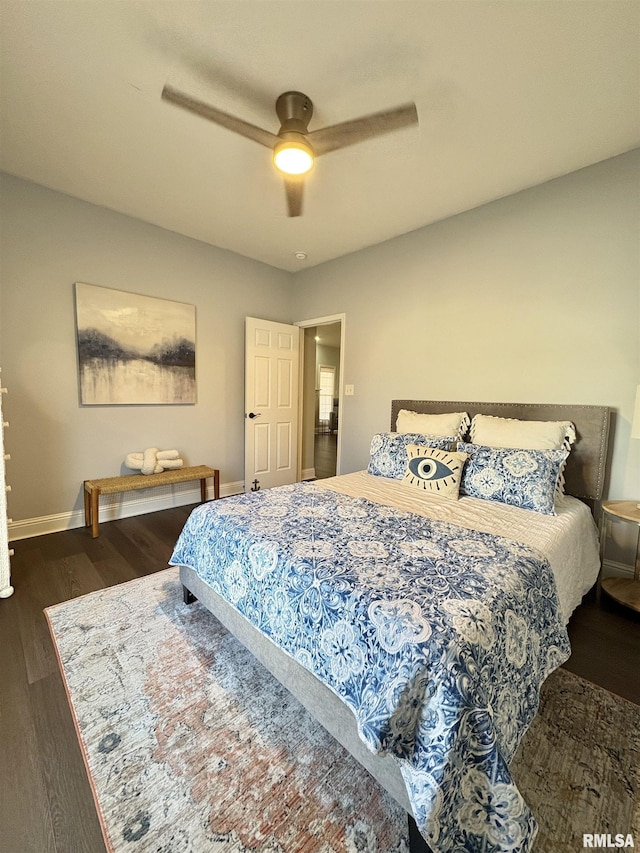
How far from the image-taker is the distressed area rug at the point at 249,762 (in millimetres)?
982

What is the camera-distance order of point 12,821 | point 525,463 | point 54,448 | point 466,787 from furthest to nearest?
point 54,448 → point 525,463 → point 12,821 → point 466,787

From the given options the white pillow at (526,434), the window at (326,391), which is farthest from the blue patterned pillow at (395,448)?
the window at (326,391)

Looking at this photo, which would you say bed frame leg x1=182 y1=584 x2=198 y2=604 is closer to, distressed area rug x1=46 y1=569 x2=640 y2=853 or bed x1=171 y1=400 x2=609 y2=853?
bed x1=171 y1=400 x2=609 y2=853

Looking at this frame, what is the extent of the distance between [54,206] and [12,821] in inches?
146

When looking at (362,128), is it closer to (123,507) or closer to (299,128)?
(299,128)

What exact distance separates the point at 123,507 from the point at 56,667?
6.46 feet

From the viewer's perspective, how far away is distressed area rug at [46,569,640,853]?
3.22 feet

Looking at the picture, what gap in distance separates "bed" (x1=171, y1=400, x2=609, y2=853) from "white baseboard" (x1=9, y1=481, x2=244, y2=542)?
176 cm

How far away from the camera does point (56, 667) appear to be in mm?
1550

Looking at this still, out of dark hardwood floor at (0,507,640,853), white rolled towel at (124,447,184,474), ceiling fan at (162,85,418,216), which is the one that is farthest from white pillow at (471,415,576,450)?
white rolled towel at (124,447,184,474)

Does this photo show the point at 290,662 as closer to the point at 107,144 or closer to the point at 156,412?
the point at 156,412

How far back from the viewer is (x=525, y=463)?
2.12 m

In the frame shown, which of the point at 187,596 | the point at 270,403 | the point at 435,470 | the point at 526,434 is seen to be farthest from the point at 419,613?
the point at 270,403

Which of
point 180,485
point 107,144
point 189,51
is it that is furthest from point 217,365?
point 189,51
